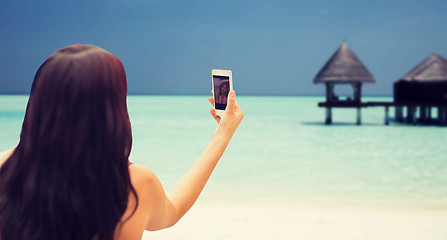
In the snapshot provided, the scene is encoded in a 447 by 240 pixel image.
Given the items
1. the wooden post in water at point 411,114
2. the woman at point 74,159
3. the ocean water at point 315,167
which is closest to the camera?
the woman at point 74,159

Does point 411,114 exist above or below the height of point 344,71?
below

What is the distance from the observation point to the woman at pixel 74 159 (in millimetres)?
905

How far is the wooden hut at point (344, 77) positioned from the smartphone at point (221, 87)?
814 inches

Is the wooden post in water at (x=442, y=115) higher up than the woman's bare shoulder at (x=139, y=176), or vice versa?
the woman's bare shoulder at (x=139, y=176)

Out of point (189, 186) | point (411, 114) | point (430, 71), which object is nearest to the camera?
point (189, 186)

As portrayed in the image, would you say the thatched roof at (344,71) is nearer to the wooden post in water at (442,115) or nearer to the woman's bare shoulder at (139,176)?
the wooden post in water at (442,115)

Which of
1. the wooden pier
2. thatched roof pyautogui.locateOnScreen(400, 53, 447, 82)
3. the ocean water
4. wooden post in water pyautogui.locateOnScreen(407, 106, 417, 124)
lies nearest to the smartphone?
the ocean water

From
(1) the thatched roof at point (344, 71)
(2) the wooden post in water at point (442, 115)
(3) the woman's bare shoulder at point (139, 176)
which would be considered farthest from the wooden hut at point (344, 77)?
(3) the woman's bare shoulder at point (139, 176)

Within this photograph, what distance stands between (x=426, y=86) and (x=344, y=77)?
401cm

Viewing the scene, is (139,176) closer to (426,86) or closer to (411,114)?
(426,86)

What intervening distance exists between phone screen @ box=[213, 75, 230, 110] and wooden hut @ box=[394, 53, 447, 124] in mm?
21843

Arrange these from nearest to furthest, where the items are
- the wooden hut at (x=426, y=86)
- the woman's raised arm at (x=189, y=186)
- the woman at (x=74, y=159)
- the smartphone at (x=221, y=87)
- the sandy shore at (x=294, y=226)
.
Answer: the woman at (x=74, y=159) < the woman's raised arm at (x=189, y=186) < the smartphone at (x=221, y=87) < the sandy shore at (x=294, y=226) < the wooden hut at (x=426, y=86)

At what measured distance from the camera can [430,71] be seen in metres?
22.5

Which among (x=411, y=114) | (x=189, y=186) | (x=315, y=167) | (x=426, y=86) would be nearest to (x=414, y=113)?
(x=411, y=114)
